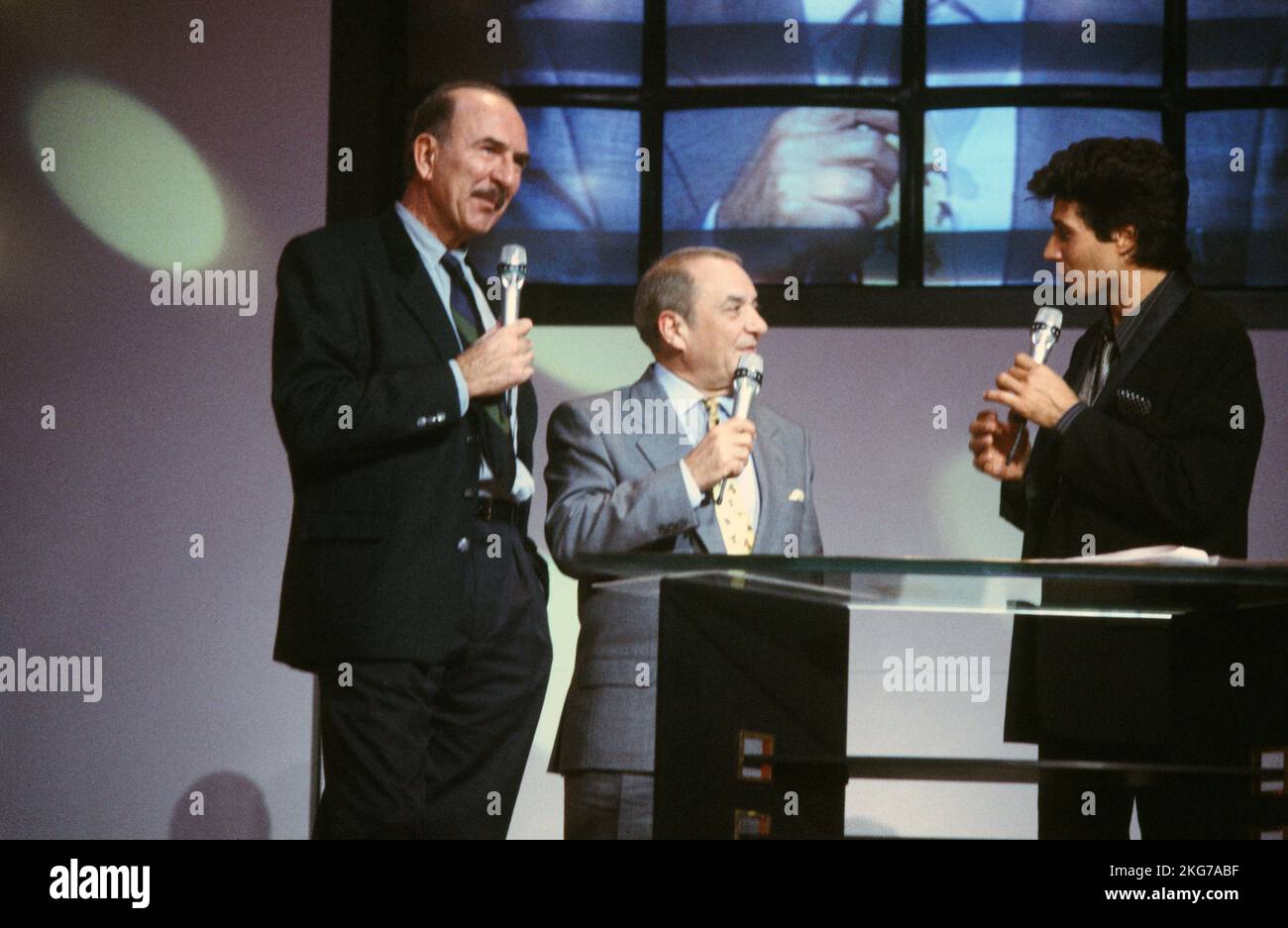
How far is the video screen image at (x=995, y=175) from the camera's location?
149 inches

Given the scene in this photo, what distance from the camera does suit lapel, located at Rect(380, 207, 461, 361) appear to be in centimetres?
278

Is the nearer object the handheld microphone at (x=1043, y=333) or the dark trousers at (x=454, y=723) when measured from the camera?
the dark trousers at (x=454, y=723)

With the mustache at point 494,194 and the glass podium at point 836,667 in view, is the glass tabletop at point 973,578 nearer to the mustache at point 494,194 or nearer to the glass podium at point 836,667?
the glass podium at point 836,667

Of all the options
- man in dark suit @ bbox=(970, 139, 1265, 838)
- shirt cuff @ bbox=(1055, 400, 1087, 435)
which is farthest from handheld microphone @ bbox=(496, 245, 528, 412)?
shirt cuff @ bbox=(1055, 400, 1087, 435)

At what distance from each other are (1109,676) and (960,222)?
167 cm

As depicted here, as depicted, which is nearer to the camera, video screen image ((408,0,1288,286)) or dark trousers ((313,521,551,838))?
dark trousers ((313,521,551,838))

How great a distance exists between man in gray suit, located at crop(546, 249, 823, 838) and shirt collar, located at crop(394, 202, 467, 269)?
0.37 m

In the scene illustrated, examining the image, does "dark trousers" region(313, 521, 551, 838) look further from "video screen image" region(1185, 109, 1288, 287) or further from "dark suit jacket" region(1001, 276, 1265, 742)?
"video screen image" region(1185, 109, 1288, 287)

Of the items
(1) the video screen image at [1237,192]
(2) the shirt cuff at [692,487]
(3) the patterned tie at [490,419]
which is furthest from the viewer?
(1) the video screen image at [1237,192]

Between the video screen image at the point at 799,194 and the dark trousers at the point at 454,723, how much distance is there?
132 centimetres

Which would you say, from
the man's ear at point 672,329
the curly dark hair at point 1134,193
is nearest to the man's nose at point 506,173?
the man's ear at point 672,329
